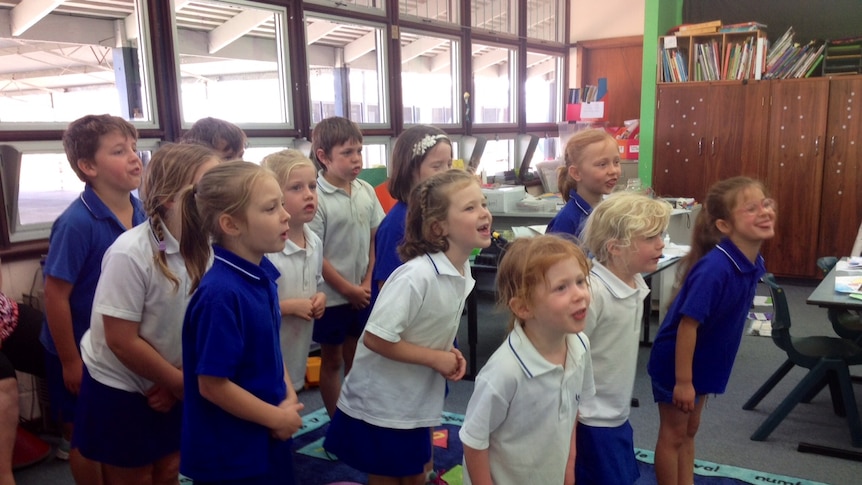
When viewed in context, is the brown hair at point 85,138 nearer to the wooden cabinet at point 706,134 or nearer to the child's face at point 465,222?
the child's face at point 465,222

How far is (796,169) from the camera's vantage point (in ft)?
17.0

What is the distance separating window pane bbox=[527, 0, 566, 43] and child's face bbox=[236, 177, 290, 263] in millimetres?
5208

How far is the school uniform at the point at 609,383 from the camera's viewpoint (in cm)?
165

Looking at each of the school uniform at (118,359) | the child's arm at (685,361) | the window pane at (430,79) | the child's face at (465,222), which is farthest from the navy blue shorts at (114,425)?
the window pane at (430,79)

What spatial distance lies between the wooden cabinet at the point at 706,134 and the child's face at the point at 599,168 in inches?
144

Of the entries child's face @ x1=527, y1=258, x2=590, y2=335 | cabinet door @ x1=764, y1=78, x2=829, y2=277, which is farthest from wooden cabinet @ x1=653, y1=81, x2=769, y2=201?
child's face @ x1=527, y1=258, x2=590, y2=335

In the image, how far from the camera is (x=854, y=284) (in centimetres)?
279

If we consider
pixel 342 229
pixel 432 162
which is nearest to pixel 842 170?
pixel 432 162

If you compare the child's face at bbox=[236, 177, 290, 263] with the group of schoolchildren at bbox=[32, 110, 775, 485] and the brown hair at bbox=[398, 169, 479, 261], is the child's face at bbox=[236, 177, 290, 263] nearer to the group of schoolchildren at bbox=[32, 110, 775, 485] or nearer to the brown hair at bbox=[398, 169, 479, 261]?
the group of schoolchildren at bbox=[32, 110, 775, 485]

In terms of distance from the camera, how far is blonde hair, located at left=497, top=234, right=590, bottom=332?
142 cm

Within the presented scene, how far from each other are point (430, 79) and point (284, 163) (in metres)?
3.58

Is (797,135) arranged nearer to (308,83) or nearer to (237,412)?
(308,83)

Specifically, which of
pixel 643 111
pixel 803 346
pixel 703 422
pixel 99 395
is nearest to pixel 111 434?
pixel 99 395

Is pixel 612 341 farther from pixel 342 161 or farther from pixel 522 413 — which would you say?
pixel 342 161
